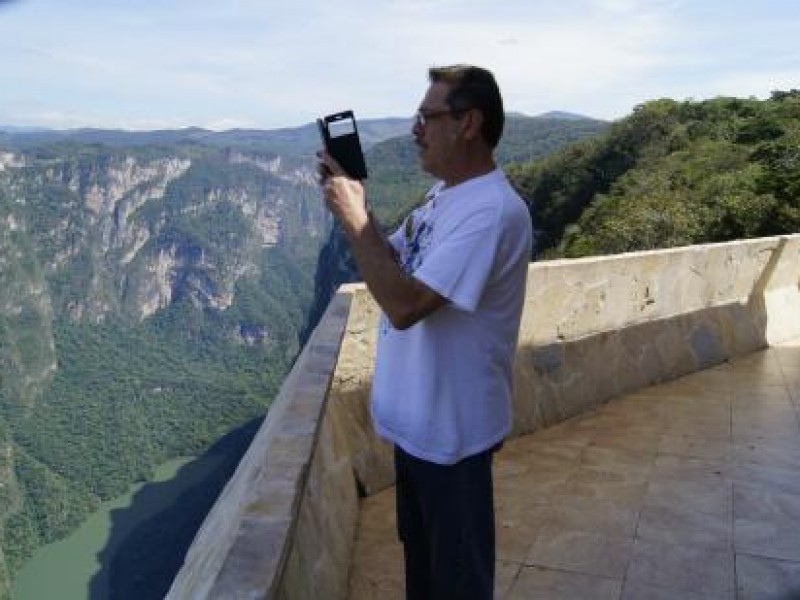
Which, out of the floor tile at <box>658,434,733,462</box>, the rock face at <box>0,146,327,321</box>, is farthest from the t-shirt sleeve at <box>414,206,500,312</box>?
the rock face at <box>0,146,327,321</box>

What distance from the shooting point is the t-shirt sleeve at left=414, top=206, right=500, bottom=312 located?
1.71m

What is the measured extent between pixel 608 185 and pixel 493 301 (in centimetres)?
4252

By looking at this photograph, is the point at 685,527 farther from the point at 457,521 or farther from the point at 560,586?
the point at 457,521

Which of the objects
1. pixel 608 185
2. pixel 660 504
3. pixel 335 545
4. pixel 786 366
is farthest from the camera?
pixel 608 185

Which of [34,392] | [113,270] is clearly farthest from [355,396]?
[113,270]

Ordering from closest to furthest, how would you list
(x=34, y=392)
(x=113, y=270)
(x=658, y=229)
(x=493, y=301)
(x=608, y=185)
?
(x=493, y=301), (x=658, y=229), (x=608, y=185), (x=34, y=392), (x=113, y=270)

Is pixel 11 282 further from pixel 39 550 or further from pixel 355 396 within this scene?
pixel 355 396

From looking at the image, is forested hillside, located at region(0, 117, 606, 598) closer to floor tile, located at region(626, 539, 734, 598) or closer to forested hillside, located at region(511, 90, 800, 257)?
forested hillside, located at region(511, 90, 800, 257)

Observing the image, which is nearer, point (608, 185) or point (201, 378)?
point (608, 185)

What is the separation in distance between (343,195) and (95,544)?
329ft

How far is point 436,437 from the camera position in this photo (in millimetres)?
1830

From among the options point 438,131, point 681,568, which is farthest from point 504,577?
point 438,131

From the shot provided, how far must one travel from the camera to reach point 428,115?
1863 millimetres

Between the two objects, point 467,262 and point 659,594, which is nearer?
point 467,262
